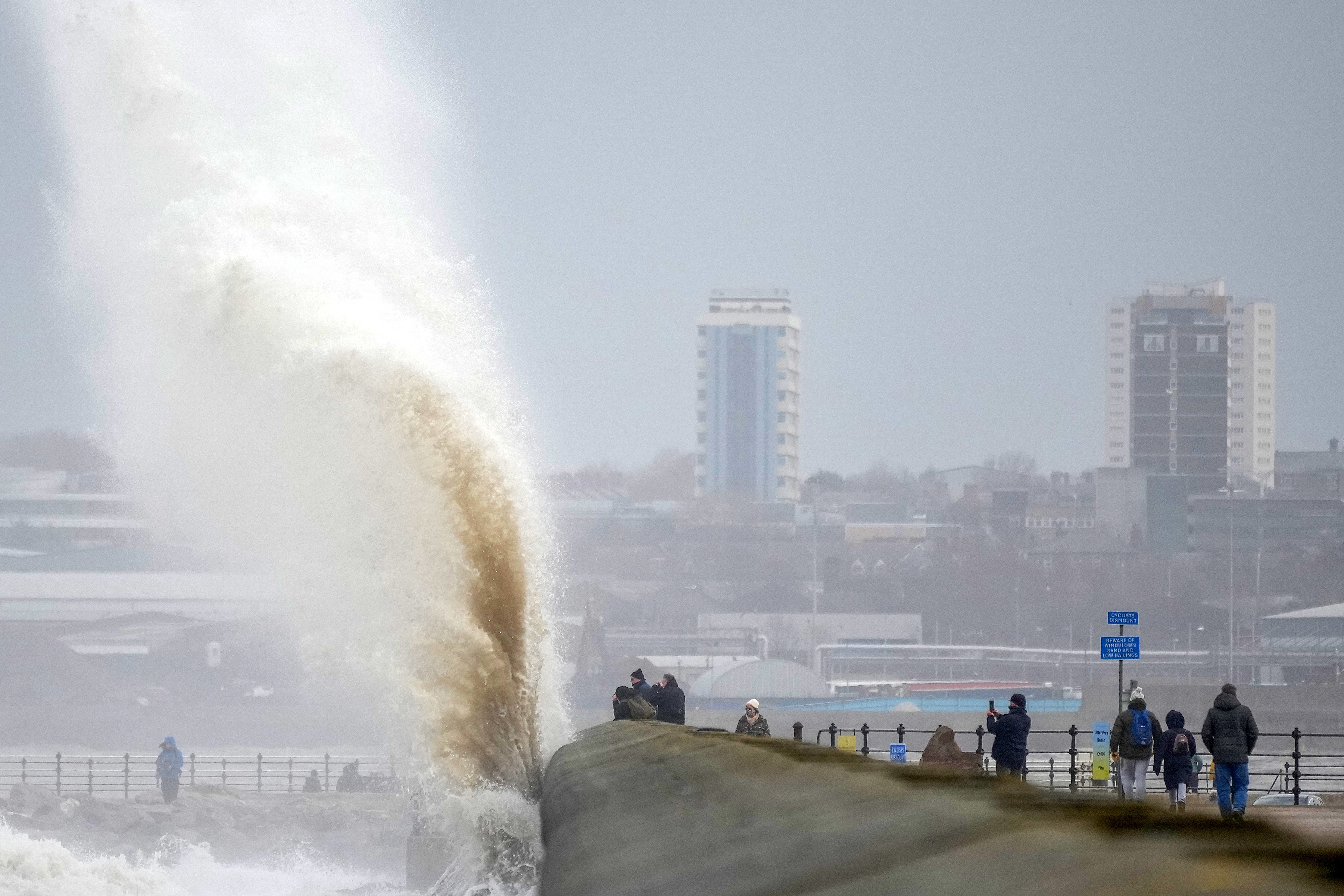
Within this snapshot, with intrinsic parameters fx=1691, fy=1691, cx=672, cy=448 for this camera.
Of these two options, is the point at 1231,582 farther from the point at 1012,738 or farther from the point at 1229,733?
the point at 1229,733

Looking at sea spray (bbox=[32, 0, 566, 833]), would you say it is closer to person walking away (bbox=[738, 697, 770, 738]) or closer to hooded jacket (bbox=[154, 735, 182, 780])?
person walking away (bbox=[738, 697, 770, 738])

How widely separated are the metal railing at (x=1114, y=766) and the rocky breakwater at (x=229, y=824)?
38.7 feet

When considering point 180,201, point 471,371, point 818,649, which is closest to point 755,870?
point 471,371

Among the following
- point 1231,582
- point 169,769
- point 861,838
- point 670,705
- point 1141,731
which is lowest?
point 1231,582

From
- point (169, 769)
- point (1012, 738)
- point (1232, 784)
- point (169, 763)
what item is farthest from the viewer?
point (169, 763)

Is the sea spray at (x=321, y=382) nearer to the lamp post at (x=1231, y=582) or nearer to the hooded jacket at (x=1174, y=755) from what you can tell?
the hooded jacket at (x=1174, y=755)

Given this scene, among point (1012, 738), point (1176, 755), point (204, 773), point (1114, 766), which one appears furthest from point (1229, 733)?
point (204, 773)

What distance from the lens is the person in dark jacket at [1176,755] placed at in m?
18.9

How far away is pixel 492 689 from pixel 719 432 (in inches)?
6466

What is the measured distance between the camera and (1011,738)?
61.9 feet

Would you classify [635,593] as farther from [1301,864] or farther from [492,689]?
[1301,864]

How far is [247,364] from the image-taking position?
23.5 metres

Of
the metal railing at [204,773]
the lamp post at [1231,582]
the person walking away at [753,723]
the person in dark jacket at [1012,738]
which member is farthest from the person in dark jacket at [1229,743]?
the lamp post at [1231,582]

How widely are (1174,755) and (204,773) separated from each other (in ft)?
134
